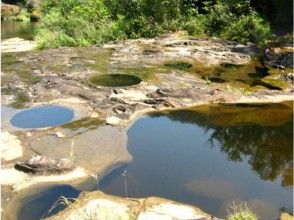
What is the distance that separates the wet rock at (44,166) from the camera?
304 inches

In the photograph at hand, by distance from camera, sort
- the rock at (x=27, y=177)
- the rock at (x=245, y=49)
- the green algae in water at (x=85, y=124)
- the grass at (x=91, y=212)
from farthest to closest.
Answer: the rock at (x=245, y=49), the green algae in water at (x=85, y=124), the rock at (x=27, y=177), the grass at (x=91, y=212)

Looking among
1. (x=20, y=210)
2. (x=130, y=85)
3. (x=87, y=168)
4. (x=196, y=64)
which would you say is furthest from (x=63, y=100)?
(x=196, y=64)

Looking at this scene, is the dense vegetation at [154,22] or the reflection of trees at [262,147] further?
the dense vegetation at [154,22]

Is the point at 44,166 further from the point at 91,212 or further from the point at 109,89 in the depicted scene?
the point at 109,89

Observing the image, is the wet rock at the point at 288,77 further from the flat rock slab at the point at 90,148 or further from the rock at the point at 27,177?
the rock at the point at 27,177

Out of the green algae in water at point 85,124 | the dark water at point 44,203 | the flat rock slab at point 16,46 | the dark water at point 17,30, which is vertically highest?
the dark water at point 44,203

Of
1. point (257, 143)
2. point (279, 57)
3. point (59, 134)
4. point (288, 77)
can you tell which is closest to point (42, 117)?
point (59, 134)

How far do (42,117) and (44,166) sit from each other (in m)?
2.94

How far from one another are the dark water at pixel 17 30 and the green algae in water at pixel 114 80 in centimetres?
1421

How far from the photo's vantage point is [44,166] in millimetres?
7781

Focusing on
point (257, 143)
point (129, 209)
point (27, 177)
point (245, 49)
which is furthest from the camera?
point (245, 49)

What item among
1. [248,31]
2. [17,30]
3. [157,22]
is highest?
[248,31]

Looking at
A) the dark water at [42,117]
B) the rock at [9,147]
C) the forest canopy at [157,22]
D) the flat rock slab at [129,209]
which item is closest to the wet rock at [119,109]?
the dark water at [42,117]

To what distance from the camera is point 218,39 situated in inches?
797
